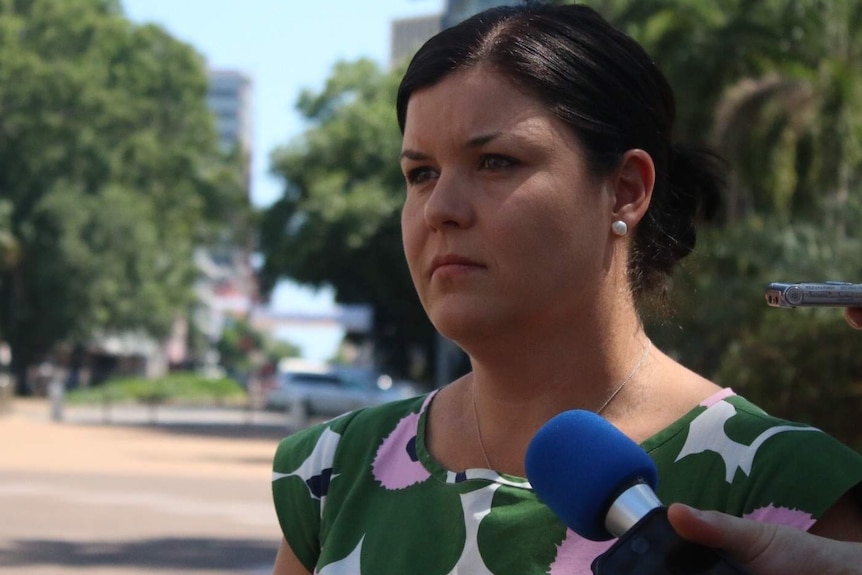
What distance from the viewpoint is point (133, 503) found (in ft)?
52.3

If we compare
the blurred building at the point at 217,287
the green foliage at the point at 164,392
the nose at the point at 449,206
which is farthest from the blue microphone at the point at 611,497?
the green foliage at the point at 164,392

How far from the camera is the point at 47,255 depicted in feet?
172

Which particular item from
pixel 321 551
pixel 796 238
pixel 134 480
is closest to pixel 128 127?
pixel 134 480

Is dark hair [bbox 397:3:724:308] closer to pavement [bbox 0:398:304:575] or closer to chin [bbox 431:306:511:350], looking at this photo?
chin [bbox 431:306:511:350]

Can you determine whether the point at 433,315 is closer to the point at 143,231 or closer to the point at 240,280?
the point at 143,231

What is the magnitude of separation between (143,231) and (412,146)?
52551mm

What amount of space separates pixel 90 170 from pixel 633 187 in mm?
52443

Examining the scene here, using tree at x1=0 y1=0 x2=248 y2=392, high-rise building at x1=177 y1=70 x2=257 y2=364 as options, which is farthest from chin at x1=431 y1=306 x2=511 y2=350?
tree at x1=0 y1=0 x2=248 y2=392

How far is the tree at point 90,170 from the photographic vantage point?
5144 cm

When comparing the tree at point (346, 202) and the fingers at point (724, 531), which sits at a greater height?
the fingers at point (724, 531)

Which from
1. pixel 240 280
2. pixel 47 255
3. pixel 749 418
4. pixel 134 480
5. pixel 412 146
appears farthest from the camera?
pixel 240 280

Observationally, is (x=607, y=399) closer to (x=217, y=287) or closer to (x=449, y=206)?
(x=449, y=206)

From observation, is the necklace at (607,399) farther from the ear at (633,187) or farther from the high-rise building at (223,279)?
the high-rise building at (223,279)

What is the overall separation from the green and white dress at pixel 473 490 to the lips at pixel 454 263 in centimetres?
32
